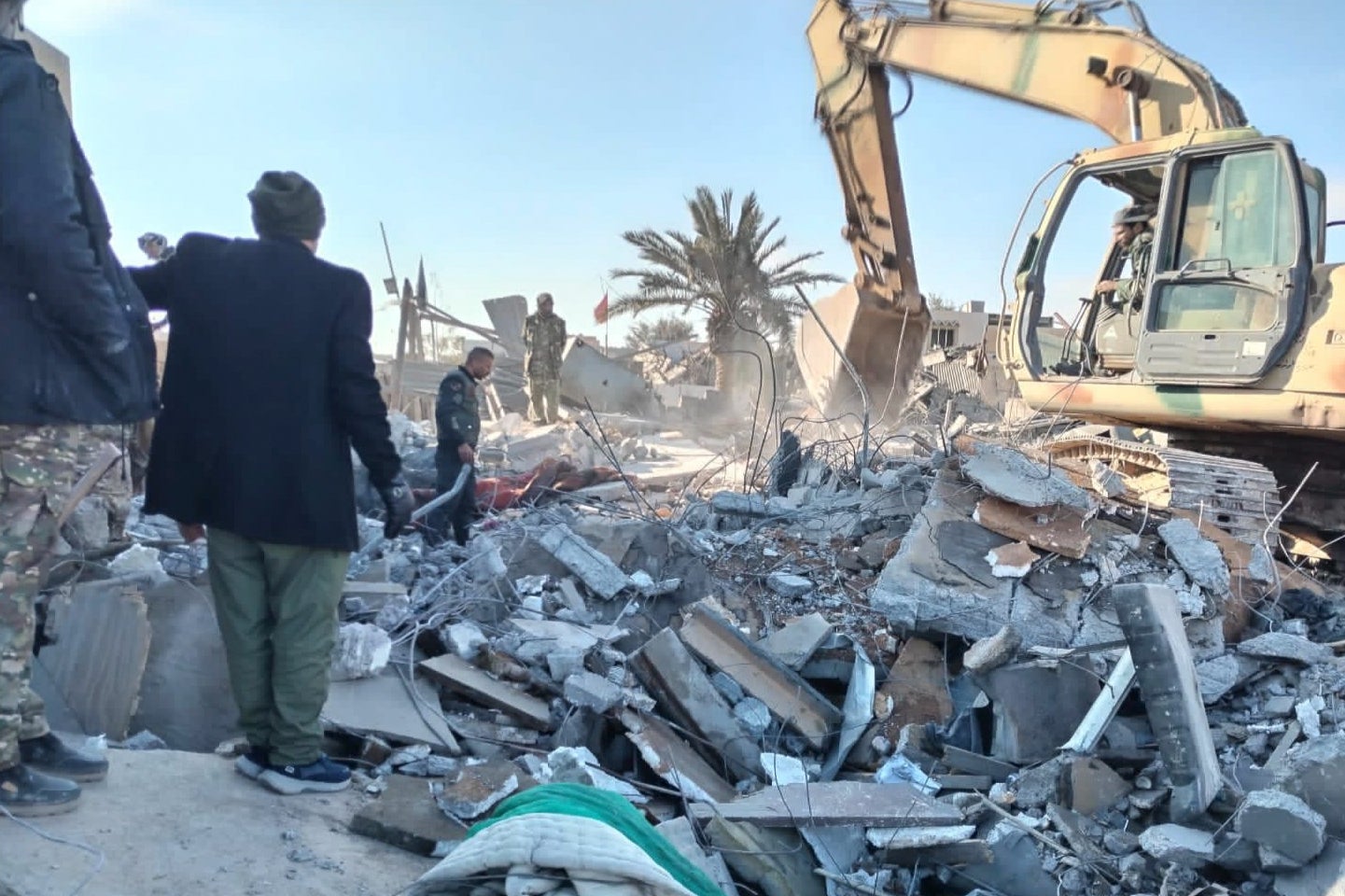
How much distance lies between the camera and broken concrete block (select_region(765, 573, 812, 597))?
4.97m

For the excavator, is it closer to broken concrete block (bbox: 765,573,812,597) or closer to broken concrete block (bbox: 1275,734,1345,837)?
broken concrete block (bbox: 765,573,812,597)

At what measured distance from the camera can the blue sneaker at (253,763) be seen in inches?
109

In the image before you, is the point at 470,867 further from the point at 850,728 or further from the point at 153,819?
the point at 850,728

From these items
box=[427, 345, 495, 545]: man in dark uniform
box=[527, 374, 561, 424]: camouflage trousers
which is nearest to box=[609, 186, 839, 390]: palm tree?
box=[527, 374, 561, 424]: camouflage trousers

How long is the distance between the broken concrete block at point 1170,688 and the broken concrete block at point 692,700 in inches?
54.9

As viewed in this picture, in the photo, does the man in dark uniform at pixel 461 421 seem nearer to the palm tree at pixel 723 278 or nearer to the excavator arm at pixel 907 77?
the excavator arm at pixel 907 77

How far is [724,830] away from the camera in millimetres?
2918

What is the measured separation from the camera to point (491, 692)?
141 inches

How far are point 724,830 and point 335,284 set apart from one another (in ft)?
6.29

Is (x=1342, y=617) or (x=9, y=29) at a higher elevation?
(x=9, y=29)

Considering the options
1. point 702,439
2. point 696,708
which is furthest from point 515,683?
point 702,439

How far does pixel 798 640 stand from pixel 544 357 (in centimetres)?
1053

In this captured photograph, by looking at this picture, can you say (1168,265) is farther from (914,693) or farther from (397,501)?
(397,501)

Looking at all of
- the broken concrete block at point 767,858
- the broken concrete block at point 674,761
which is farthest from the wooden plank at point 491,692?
the broken concrete block at point 767,858
